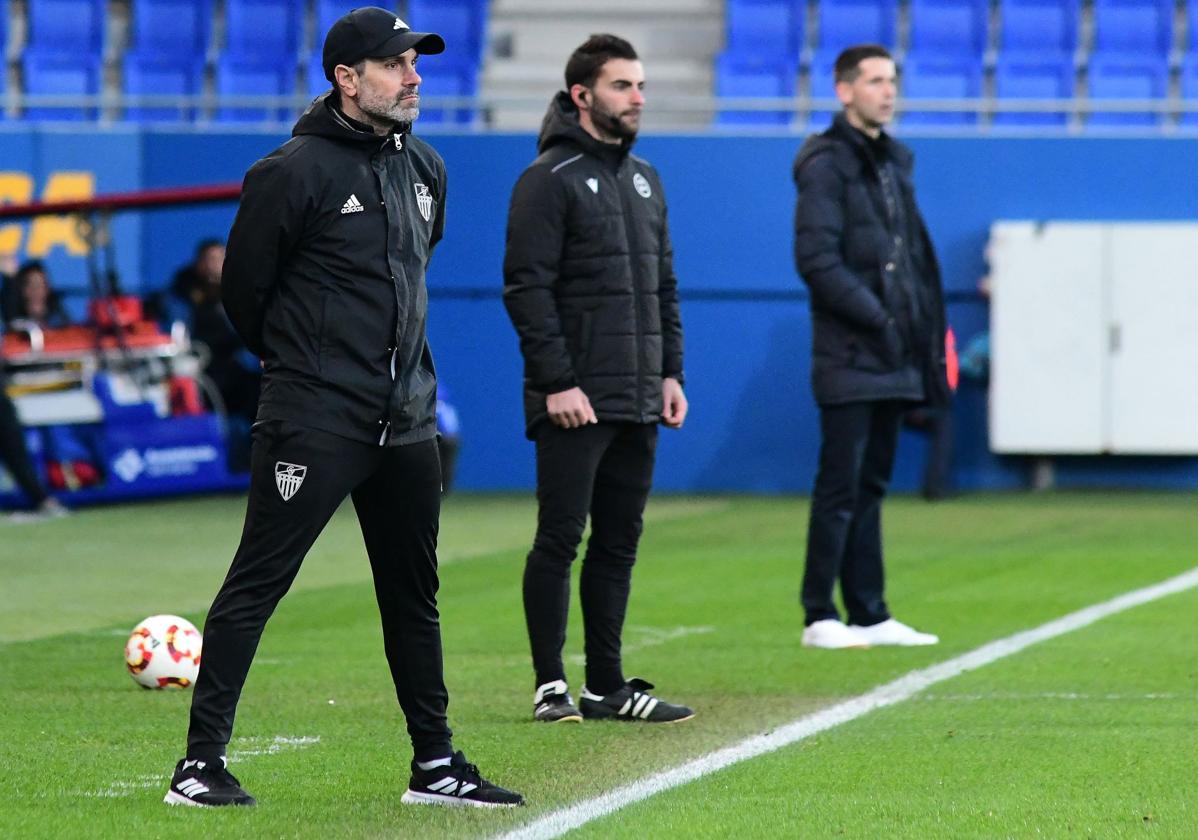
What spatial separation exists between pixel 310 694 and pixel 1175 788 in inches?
119

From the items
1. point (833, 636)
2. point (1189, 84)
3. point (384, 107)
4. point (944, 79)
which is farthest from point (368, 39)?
point (1189, 84)

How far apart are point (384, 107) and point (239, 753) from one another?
1.94 m

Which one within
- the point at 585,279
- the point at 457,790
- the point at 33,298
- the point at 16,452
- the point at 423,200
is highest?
the point at 423,200

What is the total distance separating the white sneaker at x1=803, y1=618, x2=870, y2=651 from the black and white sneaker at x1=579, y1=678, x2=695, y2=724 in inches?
65.8

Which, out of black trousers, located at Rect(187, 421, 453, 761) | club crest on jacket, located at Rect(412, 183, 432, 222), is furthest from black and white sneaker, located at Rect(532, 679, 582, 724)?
club crest on jacket, located at Rect(412, 183, 432, 222)

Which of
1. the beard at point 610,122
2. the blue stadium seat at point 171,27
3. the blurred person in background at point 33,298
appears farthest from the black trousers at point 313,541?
the blue stadium seat at point 171,27

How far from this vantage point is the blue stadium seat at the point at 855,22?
19.5m

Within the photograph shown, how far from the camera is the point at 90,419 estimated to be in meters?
15.2

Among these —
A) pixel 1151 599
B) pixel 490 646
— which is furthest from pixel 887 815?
pixel 1151 599

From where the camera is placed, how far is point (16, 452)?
46.9 ft

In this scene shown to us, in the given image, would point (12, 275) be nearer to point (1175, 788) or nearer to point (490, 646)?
point (490, 646)

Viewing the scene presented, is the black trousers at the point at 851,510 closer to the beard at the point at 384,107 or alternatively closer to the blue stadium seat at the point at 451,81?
the beard at the point at 384,107

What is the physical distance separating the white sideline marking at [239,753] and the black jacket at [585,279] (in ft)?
3.96

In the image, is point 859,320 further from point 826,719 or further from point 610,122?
point 826,719
